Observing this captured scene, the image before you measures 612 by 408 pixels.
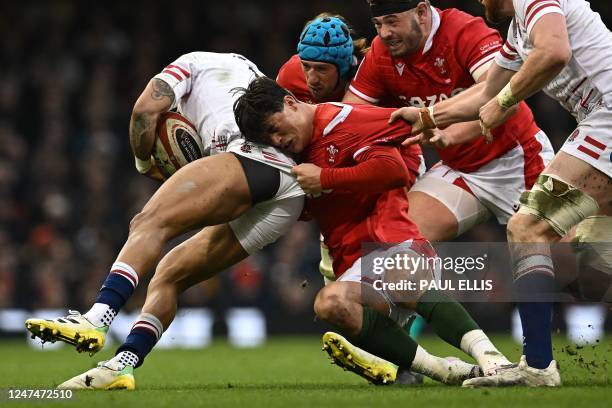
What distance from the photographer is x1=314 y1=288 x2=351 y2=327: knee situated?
575 cm

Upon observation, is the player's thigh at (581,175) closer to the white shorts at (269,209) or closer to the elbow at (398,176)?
the elbow at (398,176)

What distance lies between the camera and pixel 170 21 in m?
18.1

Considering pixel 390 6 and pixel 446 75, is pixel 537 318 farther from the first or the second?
pixel 390 6

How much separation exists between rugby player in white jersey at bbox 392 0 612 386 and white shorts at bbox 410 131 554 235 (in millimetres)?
1045

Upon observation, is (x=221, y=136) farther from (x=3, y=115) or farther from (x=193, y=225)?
(x=3, y=115)

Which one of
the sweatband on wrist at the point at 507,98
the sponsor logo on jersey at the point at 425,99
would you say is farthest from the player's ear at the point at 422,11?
the sweatband on wrist at the point at 507,98

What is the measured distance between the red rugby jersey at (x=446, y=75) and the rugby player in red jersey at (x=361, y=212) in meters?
0.74

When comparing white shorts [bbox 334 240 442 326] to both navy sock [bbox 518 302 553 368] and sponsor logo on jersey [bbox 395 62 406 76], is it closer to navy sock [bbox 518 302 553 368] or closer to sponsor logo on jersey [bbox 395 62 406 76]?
navy sock [bbox 518 302 553 368]

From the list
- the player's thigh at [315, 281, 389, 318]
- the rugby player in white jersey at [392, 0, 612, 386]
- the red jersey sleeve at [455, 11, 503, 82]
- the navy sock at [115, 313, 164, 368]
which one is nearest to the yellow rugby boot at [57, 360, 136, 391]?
the navy sock at [115, 313, 164, 368]

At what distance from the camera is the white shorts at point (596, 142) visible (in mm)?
5680

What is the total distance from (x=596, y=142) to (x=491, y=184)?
132cm

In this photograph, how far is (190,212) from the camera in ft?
19.0

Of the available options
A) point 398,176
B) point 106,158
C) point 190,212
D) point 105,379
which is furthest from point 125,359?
point 106,158

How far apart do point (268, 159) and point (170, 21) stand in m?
12.6
